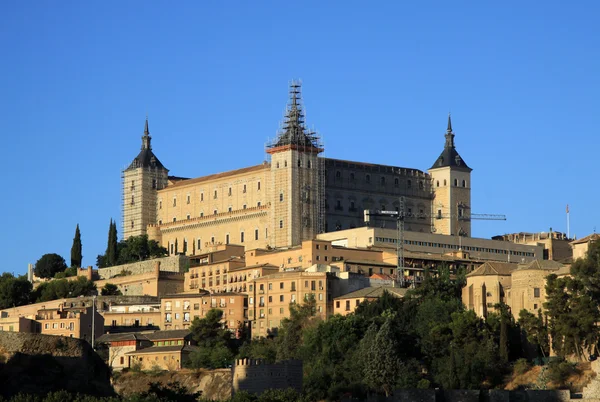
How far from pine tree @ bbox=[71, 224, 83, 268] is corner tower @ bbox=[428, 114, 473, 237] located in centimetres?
2760

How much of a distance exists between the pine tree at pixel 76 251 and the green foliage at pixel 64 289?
32.4 feet

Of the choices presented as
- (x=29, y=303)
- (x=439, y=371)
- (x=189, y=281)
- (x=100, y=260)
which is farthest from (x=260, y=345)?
(x=100, y=260)

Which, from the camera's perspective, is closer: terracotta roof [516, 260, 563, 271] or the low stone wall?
the low stone wall

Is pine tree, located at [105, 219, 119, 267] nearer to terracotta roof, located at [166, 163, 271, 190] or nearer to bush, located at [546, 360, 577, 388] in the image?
terracotta roof, located at [166, 163, 271, 190]

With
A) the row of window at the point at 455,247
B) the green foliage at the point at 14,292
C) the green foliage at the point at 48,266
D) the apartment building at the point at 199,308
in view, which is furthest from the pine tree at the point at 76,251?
the row of window at the point at 455,247

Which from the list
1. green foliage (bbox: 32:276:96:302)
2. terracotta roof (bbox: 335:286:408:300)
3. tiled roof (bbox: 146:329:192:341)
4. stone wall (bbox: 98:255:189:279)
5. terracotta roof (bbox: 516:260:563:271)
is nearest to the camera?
terracotta roof (bbox: 516:260:563:271)

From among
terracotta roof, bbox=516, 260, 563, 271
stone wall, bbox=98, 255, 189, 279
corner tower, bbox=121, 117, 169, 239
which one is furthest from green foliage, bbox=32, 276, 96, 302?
terracotta roof, bbox=516, 260, 563, 271

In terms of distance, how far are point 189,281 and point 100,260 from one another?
1617cm

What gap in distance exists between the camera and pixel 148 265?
382 ft

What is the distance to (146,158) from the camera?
134125 millimetres

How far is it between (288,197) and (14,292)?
20571mm

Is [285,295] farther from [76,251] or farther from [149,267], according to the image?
[76,251]

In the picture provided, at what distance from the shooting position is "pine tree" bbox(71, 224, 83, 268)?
12475cm

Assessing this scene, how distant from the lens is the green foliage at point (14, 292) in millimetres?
113312
